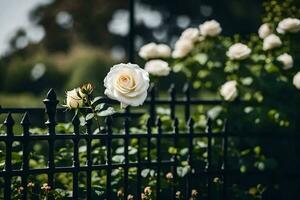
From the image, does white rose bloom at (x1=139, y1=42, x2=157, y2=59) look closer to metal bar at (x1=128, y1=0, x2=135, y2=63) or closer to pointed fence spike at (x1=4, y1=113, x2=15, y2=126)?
metal bar at (x1=128, y1=0, x2=135, y2=63)

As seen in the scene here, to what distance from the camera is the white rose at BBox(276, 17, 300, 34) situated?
14.7 feet

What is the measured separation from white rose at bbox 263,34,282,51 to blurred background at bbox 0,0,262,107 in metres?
14.6

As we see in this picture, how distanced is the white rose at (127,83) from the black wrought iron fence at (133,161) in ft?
1.08

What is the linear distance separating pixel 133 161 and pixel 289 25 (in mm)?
1713

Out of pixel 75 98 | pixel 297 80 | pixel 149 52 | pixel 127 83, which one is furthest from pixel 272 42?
pixel 75 98

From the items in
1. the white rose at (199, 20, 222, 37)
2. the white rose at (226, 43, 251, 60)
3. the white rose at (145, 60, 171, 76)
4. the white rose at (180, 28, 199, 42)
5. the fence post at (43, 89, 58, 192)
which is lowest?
the fence post at (43, 89, 58, 192)

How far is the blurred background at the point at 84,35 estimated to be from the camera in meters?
20.9

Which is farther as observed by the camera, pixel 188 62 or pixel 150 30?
pixel 150 30

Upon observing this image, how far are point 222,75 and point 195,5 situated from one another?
702 inches

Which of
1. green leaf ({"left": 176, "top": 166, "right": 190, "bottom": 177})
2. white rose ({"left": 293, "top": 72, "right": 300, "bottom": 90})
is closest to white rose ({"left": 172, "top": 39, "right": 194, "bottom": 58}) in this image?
white rose ({"left": 293, "top": 72, "right": 300, "bottom": 90})

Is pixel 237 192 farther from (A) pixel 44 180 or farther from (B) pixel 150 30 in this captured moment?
(B) pixel 150 30

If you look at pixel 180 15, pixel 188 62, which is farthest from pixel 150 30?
pixel 188 62

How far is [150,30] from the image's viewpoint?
81.3ft

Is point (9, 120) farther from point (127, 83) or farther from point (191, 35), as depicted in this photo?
point (191, 35)
